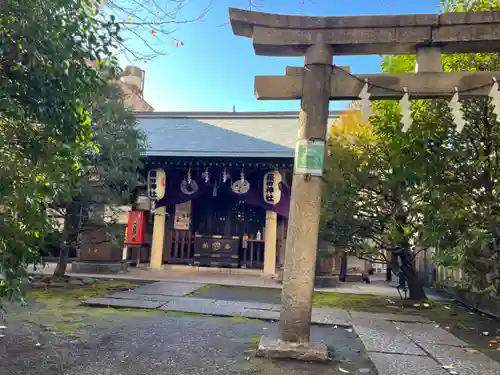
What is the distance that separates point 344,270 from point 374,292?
2.86 m

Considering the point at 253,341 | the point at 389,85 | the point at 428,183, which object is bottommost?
the point at 253,341

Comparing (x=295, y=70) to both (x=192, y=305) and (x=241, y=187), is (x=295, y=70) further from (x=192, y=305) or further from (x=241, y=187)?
(x=241, y=187)

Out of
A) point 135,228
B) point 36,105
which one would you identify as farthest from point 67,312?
point 135,228

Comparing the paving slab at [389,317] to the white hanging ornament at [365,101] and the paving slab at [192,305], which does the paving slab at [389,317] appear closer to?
the paving slab at [192,305]

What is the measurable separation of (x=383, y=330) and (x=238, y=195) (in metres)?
7.99

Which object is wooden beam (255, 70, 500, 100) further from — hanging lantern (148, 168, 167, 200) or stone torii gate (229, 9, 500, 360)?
hanging lantern (148, 168, 167, 200)

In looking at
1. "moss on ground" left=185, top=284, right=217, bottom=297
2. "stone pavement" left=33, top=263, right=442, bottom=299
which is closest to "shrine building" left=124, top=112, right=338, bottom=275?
"stone pavement" left=33, top=263, right=442, bottom=299

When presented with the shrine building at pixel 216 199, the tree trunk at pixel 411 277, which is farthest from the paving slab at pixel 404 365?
the shrine building at pixel 216 199

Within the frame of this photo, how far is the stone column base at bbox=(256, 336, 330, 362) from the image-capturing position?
4324mm

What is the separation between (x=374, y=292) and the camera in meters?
11.2

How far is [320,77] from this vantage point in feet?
15.7

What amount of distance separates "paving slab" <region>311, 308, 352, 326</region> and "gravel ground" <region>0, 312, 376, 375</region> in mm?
399

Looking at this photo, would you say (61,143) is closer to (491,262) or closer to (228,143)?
(491,262)

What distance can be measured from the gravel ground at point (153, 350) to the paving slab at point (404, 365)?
15cm
